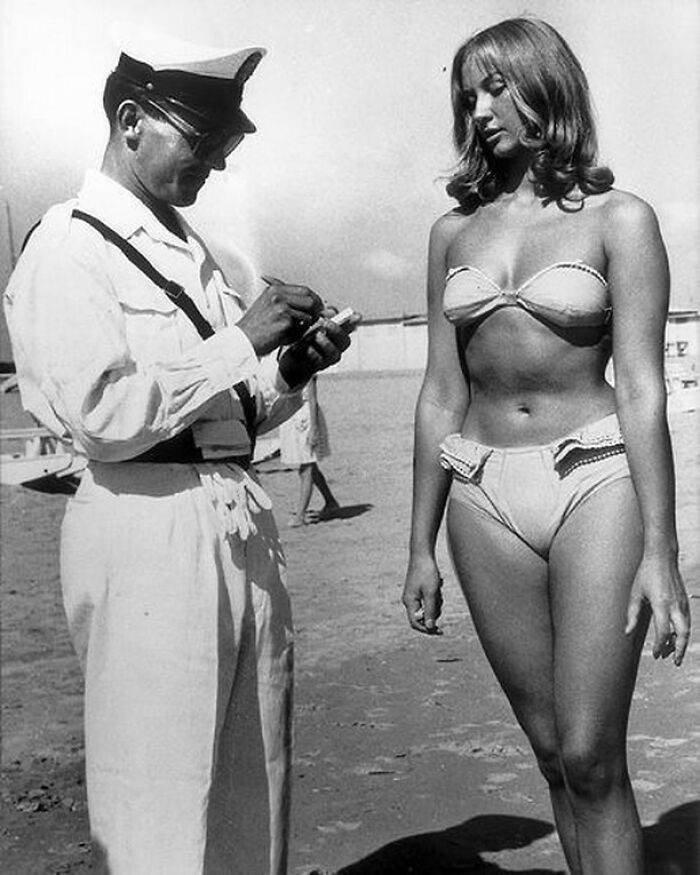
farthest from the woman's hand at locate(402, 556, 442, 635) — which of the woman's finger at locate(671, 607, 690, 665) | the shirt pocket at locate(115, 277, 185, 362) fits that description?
the shirt pocket at locate(115, 277, 185, 362)

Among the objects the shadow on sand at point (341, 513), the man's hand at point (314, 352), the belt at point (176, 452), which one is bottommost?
the shadow on sand at point (341, 513)

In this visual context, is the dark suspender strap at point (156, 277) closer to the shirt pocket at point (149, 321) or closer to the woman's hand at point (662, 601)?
the shirt pocket at point (149, 321)

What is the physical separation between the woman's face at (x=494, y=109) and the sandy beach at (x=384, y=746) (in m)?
2.00

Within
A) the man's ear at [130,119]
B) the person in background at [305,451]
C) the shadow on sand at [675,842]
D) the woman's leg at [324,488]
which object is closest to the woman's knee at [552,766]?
the shadow on sand at [675,842]

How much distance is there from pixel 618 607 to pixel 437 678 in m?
2.97

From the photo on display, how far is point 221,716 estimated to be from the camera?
2498 mm

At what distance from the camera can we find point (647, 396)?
2.53m

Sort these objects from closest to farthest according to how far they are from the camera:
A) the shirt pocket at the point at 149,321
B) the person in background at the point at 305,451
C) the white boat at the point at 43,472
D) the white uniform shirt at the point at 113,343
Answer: the white uniform shirt at the point at 113,343
the shirt pocket at the point at 149,321
the person in background at the point at 305,451
the white boat at the point at 43,472

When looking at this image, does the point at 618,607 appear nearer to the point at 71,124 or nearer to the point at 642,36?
the point at 71,124

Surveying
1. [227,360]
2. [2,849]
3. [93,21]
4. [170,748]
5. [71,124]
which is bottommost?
[2,849]

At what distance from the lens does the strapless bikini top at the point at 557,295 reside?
8.34 feet

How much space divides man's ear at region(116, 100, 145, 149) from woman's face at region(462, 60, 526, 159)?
0.69 metres

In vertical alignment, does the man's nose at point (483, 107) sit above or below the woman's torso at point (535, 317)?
above

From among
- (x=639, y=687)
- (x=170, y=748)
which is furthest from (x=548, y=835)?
(x=170, y=748)
